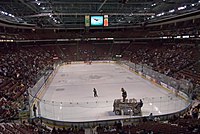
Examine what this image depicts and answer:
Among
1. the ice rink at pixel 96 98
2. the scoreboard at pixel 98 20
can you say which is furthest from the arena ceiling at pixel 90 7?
the ice rink at pixel 96 98

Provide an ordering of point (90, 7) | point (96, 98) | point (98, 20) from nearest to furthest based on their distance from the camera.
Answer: point (96, 98)
point (98, 20)
point (90, 7)

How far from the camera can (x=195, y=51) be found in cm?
2314

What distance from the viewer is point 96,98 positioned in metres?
14.9

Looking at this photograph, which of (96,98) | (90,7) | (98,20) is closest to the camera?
(96,98)

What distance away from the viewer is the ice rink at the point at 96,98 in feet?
38.5

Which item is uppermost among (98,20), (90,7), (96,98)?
(90,7)

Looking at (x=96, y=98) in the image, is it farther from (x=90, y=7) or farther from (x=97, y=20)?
(x=90, y=7)

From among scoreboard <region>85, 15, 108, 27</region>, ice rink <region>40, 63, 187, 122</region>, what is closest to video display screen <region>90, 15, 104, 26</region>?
scoreboard <region>85, 15, 108, 27</region>

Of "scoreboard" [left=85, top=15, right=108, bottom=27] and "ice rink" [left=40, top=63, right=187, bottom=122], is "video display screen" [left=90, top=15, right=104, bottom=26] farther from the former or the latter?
"ice rink" [left=40, top=63, right=187, bottom=122]

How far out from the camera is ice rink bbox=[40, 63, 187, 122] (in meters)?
11.7

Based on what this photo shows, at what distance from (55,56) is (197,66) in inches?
958

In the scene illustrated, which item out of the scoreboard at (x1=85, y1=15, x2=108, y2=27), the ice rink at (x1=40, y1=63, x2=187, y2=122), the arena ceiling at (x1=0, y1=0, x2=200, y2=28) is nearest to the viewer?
the ice rink at (x1=40, y1=63, x2=187, y2=122)

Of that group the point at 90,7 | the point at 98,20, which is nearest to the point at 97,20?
the point at 98,20

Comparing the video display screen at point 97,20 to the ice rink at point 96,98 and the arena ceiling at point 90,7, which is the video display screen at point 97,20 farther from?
the ice rink at point 96,98
